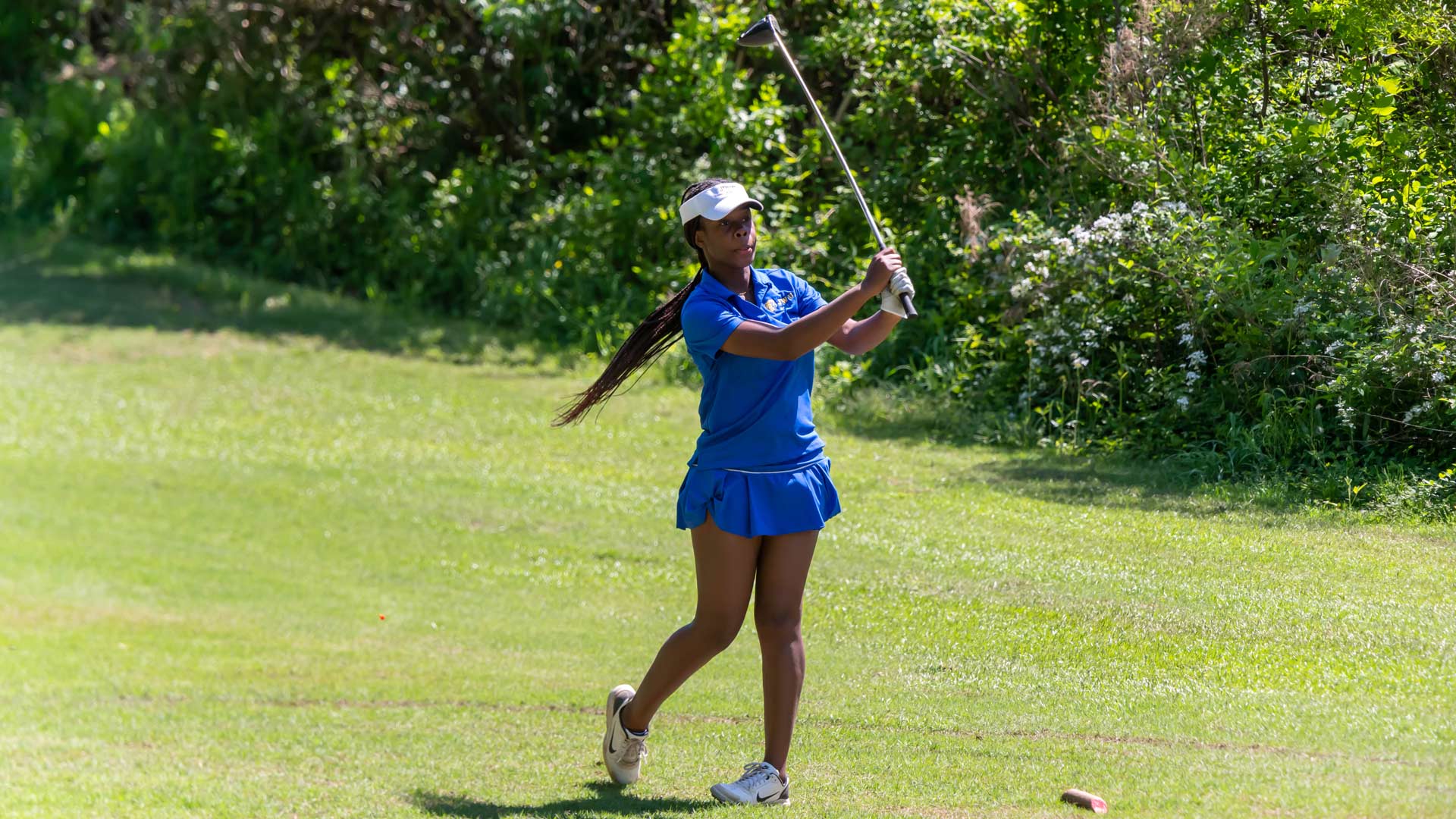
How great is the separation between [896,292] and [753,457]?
2.21ft

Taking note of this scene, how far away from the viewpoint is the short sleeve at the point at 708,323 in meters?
4.66

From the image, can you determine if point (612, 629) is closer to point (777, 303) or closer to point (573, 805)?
point (573, 805)

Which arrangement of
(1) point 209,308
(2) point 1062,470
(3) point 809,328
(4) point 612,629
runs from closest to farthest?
(3) point 809,328, (4) point 612,629, (2) point 1062,470, (1) point 209,308

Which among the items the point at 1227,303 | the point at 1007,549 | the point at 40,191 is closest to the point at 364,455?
the point at 1007,549

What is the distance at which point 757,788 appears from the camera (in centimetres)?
491

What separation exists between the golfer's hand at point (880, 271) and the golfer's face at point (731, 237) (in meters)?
0.42

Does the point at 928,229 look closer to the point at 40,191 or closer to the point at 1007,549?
the point at 1007,549

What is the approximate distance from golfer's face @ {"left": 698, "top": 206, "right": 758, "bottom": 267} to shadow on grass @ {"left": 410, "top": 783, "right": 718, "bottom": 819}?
178cm

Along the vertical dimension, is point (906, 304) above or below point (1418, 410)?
above

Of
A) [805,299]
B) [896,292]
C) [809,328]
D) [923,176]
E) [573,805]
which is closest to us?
[809,328]

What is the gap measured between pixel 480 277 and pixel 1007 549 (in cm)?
965

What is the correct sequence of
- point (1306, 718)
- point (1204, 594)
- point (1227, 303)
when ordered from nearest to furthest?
point (1306, 718)
point (1204, 594)
point (1227, 303)

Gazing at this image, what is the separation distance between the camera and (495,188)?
16922 millimetres

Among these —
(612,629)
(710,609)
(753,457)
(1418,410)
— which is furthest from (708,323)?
(1418,410)
